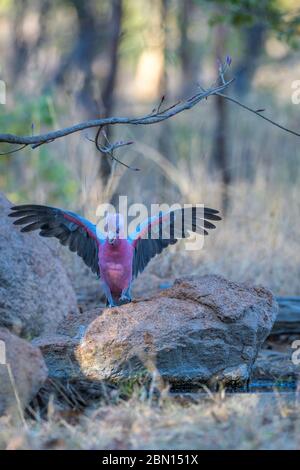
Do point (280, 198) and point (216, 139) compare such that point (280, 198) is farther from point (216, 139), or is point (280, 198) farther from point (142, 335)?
point (142, 335)

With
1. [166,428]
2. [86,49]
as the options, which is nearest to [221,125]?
[86,49]

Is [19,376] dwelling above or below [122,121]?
below

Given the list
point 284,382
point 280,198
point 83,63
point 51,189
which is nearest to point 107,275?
point 284,382

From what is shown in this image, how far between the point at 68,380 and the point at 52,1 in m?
14.1

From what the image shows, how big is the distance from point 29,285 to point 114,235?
0.79 metres

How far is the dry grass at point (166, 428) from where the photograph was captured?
3.85m

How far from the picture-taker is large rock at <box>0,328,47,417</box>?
441cm

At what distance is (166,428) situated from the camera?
4.00m

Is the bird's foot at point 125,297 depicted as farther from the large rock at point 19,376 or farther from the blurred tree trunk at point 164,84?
the blurred tree trunk at point 164,84

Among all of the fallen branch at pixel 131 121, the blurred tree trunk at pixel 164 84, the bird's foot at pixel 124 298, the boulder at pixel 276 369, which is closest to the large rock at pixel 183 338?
the boulder at pixel 276 369

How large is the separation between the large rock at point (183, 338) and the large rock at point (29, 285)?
92 centimetres

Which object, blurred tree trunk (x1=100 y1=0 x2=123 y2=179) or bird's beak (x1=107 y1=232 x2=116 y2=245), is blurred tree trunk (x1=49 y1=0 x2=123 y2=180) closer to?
blurred tree trunk (x1=100 y1=0 x2=123 y2=179)

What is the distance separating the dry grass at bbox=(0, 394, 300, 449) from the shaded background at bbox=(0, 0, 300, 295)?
1749mm

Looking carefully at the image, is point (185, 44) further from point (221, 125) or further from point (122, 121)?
point (122, 121)
